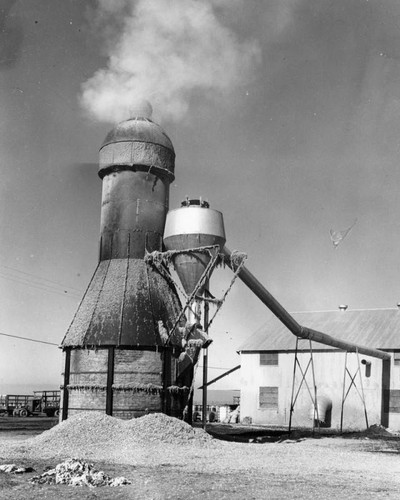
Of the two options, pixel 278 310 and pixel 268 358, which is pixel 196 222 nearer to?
pixel 278 310

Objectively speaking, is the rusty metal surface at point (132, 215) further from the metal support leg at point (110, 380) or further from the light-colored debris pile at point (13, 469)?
the light-colored debris pile at point (13, 469)

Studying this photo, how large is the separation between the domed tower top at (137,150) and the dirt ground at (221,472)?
9178mm

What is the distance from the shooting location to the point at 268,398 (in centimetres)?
3644

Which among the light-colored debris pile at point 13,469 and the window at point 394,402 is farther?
the window at point 394,402

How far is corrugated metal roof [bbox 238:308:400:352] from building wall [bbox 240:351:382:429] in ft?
2.35

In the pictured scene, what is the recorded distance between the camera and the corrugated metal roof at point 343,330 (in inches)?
1400

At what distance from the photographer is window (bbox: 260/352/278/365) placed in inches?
1448

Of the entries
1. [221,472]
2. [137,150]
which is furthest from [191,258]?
[221,472]

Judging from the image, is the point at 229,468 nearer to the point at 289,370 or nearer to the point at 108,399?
the point at 108,399

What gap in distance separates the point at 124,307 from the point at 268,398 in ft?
60.3

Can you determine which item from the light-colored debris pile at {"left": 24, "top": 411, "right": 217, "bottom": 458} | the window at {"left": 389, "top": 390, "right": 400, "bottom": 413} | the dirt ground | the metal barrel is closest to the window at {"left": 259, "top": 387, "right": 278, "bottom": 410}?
the window at {"left": 389, "top": 390, "right": 400, "bottom": 413}

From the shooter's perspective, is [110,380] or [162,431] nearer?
[162,431]

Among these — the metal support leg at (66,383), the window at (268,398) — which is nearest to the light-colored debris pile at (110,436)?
the metal support leg at (66,383)

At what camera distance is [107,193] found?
72.6 ft
